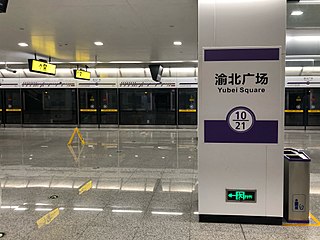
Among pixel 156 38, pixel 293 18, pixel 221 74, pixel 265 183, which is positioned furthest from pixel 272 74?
pixel 156 38

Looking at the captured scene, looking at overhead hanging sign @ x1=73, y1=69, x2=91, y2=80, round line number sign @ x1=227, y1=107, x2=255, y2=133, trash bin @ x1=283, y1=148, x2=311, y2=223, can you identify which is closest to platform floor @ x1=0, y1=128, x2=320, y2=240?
trash bin @ x1=283, y1=148, x2=311, y2=223

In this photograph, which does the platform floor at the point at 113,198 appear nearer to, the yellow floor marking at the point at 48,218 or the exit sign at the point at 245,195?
the yellow floor marking at the point at 48,218

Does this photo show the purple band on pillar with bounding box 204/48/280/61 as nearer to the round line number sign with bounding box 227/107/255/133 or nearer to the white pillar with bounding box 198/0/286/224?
the white pillar with bounding box 198/0/286/224

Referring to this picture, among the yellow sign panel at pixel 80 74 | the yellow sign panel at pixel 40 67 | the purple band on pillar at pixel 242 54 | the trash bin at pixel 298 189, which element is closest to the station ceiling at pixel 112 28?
the yellow sign panel at pixel 40 67

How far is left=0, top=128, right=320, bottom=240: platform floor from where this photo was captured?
3781mm

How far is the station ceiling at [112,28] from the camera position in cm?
551

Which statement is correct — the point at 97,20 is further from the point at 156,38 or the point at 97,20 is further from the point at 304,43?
the point at 304,43

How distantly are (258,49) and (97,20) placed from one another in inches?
154

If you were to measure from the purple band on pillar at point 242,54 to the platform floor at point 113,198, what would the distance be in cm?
220

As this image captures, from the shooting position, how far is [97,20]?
6.51 m

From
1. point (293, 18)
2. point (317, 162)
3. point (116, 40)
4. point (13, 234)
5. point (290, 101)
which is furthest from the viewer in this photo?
point (290, 101)

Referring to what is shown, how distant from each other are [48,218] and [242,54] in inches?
138

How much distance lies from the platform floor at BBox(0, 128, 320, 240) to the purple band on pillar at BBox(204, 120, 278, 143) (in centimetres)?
113

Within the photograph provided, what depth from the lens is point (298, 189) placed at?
13.4ft
